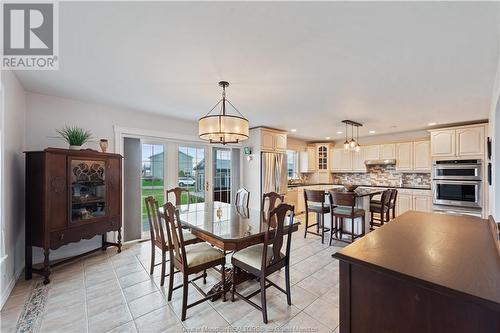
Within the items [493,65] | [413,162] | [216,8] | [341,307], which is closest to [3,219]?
[216,8]

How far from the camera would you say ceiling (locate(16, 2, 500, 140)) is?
1443mm

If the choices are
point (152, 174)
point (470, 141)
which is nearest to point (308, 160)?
point (470, 141)

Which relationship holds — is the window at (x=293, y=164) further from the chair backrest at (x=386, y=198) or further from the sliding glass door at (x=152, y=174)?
the sliding glass door at (x=152, y=174)

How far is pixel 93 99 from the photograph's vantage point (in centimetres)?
323

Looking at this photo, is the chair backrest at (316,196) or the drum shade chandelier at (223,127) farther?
the chair backrest at (316,196)

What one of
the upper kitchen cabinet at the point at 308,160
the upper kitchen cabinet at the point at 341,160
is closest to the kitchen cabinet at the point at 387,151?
the upper kitchen cabinet at the point at 341,160

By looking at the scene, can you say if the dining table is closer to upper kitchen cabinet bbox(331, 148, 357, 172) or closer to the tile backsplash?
upper kitchen cabinet bbox(331, 148, 357, 172)

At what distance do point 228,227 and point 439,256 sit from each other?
5.32 feet

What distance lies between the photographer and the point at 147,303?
2.11 meters

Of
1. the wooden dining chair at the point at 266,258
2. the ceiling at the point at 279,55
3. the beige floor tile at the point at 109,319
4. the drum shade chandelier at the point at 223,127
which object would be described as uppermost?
the ceiling at the point at 279,55

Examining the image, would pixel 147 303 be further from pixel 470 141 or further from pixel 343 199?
pixel 470 141

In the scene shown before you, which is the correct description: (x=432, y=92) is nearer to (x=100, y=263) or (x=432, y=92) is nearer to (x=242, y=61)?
(x=242, y=61)

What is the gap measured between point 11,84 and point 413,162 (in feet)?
24.3

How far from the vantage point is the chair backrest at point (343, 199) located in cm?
342
